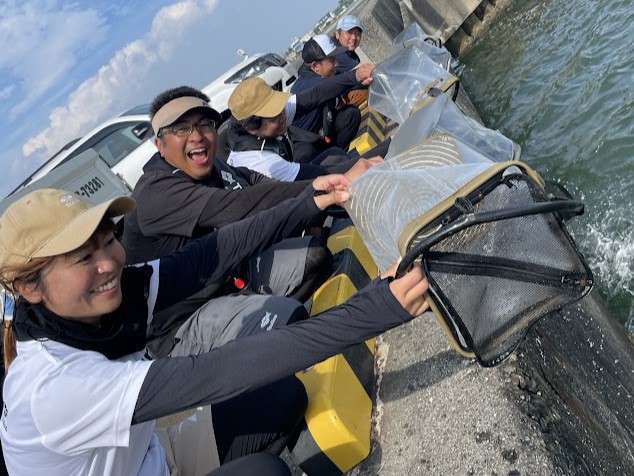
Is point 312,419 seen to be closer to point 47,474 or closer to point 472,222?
point 47,474

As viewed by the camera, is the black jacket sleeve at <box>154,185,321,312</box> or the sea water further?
the sea water

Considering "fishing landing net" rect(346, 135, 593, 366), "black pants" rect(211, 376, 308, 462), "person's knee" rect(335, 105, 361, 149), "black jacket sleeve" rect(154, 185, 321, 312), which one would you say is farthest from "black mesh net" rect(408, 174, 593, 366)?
"person's knee" rect(335, 105, 361, 149)

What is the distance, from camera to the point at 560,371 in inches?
114

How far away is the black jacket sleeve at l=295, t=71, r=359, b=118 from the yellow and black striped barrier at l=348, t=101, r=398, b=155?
727 millimetres

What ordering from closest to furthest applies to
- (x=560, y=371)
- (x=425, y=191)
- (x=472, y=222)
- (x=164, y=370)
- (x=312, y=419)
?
(x=472, y=222)
(x=164, y=370)
(x=425, y=191)
(x=312, y=419)
(x=560, y=371)

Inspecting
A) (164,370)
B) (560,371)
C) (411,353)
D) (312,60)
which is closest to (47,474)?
(164,370)

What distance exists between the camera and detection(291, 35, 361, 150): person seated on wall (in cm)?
707

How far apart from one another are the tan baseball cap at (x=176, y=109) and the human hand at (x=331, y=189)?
3.39ft

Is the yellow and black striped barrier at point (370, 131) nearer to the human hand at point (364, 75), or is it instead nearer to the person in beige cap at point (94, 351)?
the human hand at point (364, 75)

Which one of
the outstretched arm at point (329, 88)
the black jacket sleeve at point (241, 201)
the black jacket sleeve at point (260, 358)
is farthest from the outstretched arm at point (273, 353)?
the outstretched arm at point (329, 88)

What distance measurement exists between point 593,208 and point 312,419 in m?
4.60

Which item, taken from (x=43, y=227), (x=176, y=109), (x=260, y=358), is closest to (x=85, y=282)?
(x=43, y=227)

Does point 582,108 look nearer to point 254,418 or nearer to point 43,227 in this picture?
point 254,418

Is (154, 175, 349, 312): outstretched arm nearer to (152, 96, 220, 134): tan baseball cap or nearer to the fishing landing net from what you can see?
(152, 96, 220, 134): tan baseball cap
